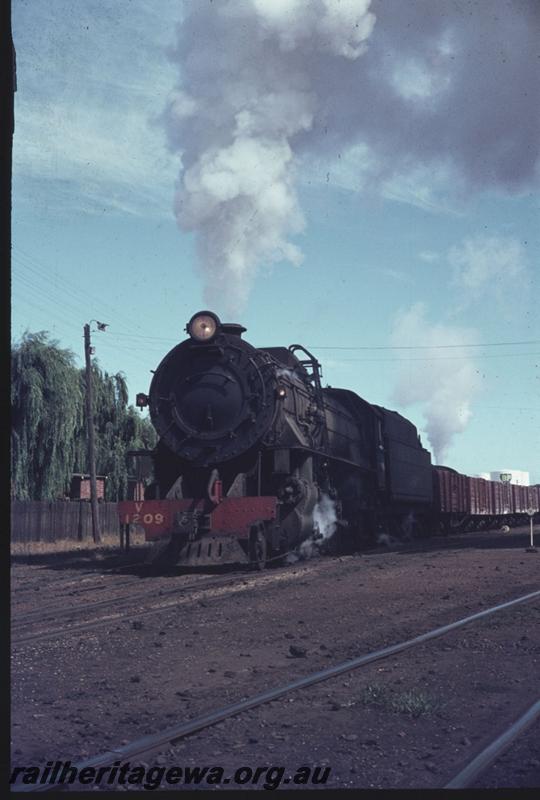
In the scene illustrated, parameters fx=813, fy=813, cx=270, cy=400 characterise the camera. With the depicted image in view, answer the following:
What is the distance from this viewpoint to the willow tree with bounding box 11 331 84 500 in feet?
87.6

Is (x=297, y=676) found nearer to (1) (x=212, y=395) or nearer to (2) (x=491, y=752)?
(2) (x=491, y=752)

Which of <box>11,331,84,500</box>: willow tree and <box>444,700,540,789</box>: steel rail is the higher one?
<box>11,331,84,500</box>: willow tree

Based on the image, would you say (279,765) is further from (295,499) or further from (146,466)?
(146,466)

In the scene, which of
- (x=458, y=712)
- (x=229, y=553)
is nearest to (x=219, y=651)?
(x=458, y=712)

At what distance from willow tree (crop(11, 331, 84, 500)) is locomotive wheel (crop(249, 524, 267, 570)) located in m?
14.6

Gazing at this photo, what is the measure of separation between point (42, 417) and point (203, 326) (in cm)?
1465

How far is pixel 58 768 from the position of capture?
3906mm

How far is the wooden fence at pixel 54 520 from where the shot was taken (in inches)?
1024

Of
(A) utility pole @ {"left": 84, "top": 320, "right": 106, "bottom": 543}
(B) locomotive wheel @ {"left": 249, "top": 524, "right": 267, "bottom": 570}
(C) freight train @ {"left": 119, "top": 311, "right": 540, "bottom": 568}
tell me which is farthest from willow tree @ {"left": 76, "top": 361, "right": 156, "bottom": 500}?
(B) locomotive wheel @ {"left": 249, "top": 524, "right": 267, "bottom": 570}

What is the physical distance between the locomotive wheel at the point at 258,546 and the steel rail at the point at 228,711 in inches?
220

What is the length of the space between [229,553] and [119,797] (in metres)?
9.50

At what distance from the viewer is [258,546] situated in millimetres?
13703

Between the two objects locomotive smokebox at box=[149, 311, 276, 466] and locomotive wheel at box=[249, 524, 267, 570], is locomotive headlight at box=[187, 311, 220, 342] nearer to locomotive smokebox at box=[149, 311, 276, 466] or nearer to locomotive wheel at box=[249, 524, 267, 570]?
locomotive smokebox at box=[149, 311, 276, 466]

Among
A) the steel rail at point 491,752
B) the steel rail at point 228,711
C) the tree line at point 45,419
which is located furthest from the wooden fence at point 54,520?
the steel rail at point 491,752
